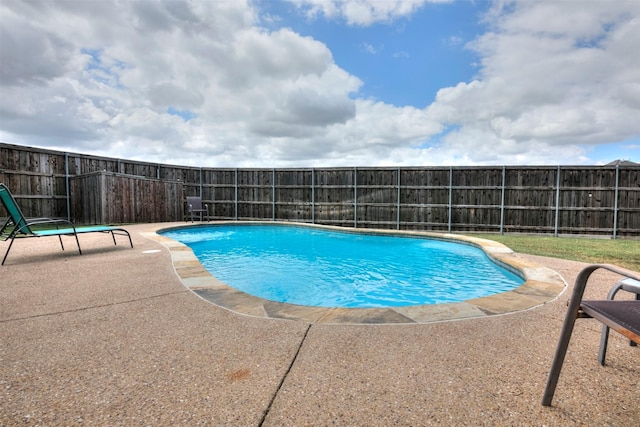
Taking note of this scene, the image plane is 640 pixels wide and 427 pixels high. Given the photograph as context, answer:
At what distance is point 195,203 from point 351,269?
8427 mm

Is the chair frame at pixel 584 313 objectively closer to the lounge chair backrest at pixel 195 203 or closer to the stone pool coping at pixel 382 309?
the stone pool coping at pixel 382 309

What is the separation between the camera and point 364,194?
36.9 feet

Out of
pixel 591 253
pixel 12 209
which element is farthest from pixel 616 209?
pixel 12 209

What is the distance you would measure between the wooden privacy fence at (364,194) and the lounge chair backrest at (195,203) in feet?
2.61

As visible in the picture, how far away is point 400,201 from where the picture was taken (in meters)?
10.8

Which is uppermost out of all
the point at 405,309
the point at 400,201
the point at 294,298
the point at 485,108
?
the point at 485,108

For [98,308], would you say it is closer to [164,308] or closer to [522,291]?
[164,308]

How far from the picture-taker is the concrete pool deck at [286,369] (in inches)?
50.2

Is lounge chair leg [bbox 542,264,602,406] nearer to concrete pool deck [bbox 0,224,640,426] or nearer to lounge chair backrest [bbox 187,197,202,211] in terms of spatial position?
concrete pool deck [bbox 0,224,640,426]

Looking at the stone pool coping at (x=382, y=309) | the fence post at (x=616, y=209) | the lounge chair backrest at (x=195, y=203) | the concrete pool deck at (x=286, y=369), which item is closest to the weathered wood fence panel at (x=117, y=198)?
the lounge chair backrest at (x=195, y=203)

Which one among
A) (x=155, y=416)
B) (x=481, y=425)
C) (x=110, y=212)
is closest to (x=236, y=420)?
Result: (x=155, y=416)

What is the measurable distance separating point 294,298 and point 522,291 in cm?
283

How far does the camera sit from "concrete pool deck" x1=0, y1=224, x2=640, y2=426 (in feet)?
4.18

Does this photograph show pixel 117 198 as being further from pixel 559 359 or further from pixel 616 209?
pixel 616 209
